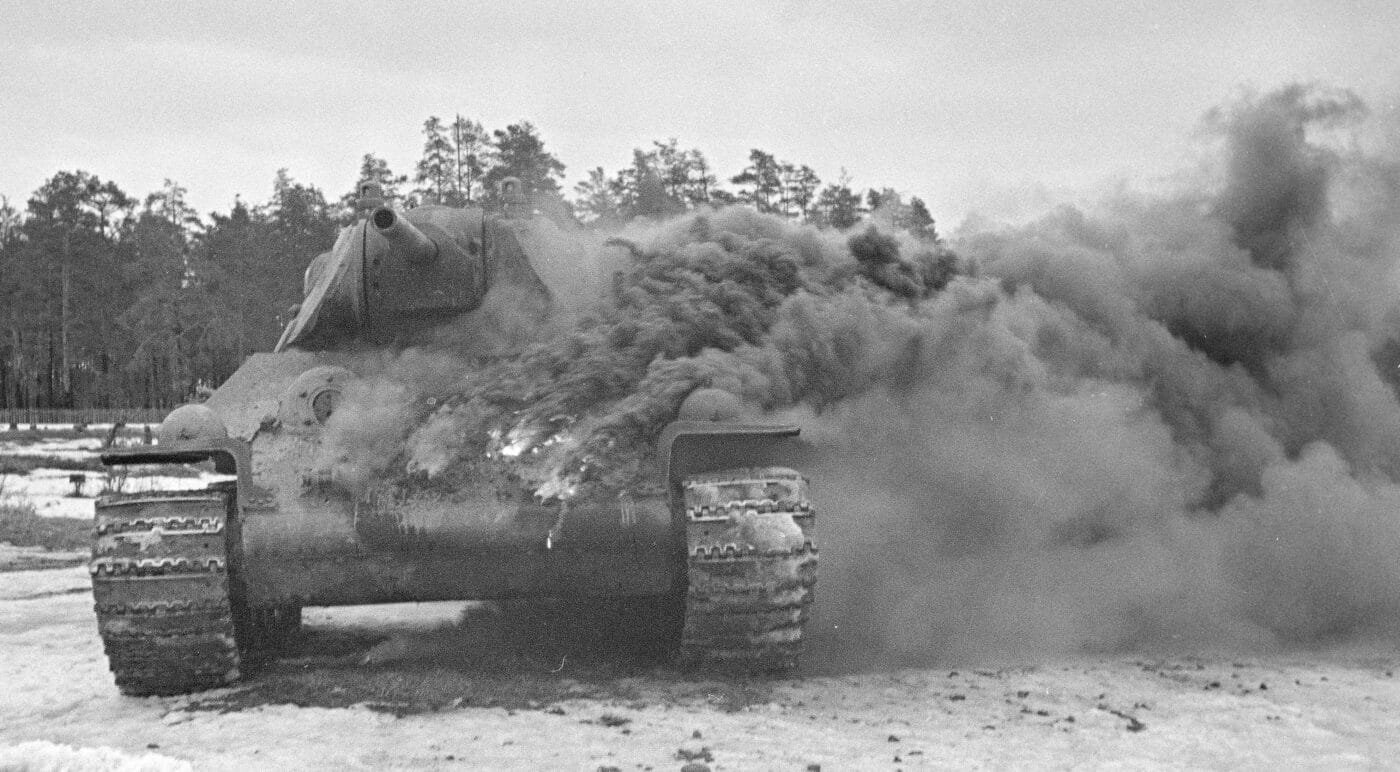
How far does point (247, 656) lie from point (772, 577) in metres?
3.03

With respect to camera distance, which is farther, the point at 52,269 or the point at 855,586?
the point at 52,269

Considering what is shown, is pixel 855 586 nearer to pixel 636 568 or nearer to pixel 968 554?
pixel 968 554

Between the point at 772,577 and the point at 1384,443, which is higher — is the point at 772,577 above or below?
below

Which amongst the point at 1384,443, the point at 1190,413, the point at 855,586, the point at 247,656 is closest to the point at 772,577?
the point at 855,586

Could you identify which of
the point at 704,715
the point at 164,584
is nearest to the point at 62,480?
the point at 164,584

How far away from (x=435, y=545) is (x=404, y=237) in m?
2.21

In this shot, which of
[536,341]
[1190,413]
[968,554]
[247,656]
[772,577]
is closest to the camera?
[772,577]

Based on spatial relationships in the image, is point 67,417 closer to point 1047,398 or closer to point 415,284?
point 415,284

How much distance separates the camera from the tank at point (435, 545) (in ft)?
21.7

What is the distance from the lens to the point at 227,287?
55.4 metres

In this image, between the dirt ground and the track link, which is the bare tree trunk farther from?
the track link

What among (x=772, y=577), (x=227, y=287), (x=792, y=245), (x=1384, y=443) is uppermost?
(x=227, y=287)

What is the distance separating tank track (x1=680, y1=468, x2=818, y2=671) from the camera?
21.8ft

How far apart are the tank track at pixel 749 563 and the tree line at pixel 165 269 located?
34529 mm
